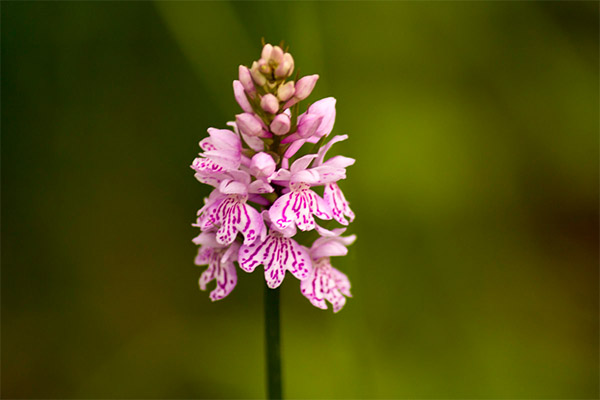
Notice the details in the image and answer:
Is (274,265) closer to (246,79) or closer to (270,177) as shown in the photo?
(270,177)

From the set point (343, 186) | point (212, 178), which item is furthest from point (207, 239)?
point (343, 186)

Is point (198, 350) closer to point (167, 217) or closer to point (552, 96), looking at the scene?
point (167, 217)

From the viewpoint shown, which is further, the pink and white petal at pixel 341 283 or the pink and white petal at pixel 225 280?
→ the pink and white petal at pixel 341 283

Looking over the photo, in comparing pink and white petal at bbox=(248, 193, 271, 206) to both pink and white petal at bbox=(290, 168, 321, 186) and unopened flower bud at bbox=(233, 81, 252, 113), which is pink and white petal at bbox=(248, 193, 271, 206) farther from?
unopened flower bud at bbox=(233, 81, 252, 113)

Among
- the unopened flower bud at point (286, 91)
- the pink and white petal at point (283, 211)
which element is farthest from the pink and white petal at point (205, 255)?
the unopened flower bud at point (286, 91)

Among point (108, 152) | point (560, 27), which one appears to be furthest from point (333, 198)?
point (560, 27)

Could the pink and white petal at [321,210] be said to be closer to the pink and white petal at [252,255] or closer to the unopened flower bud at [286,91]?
the pink and white petal at [252,255]
